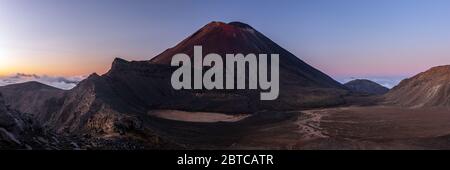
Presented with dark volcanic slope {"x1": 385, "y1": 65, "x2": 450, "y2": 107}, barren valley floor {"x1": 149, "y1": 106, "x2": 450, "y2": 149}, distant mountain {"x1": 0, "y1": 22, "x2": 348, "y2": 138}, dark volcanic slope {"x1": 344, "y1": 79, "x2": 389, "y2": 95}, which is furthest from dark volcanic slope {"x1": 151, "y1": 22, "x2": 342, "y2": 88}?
barren valley floor {"x1": 149, "y1": 106, "x2": 450, "y2": 149}

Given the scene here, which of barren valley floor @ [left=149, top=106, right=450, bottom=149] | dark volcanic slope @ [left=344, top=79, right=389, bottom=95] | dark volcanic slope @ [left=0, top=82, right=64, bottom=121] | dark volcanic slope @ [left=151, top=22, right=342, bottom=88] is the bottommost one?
barren valley floor @ [left=149, top=106, right=450, bottom=149]

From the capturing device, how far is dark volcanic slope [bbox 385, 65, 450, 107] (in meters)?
65.6

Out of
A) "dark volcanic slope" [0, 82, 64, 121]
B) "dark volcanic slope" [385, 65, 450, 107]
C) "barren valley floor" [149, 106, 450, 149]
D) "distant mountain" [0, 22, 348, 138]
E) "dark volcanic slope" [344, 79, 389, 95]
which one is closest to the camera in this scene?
"barren valley floor" [149, 106, 450, 149]

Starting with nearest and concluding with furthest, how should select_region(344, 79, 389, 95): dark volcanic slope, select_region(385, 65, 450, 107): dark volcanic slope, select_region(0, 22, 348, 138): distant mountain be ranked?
1. select_region(0, 22, 348, 138): distant mountain
2. select_region(385, 65, 450, 107): dark volcanic slope
3. select_region(344, 79, 389, 95): dark volcanic slope

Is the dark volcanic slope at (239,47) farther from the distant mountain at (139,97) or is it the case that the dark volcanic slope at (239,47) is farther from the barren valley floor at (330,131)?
the barren valley floor at (330,131)

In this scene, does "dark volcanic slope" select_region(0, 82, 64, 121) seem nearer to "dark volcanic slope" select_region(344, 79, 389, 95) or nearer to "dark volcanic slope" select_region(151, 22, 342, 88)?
"dark volcanic slope" select_region(151, 22, 342, 88)

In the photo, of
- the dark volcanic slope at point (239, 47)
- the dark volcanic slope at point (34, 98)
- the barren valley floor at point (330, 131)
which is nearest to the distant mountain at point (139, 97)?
the dark volcanic slope at point (34, 98)

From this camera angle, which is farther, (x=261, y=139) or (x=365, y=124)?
(x=365, y=124)

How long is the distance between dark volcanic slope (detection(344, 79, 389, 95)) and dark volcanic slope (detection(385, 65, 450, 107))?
61.3 meters

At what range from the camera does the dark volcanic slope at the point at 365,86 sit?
14962cm
